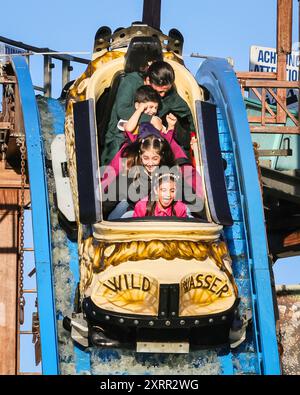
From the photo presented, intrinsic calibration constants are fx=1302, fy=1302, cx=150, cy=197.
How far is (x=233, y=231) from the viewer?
12055mm

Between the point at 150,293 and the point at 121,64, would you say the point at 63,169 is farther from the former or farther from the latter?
the point at 150,293

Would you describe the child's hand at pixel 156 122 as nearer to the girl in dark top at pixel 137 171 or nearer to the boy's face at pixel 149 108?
the boy's face at pixel 149 108

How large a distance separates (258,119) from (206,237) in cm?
516

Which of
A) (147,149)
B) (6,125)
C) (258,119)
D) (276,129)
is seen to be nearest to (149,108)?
(147,149)

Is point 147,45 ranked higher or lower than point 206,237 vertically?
higher

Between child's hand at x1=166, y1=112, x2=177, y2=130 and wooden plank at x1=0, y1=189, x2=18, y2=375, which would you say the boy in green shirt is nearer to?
child's hand at x1=166, y1=112, x2=177, y2=130

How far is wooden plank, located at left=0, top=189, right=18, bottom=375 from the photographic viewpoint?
14988mm

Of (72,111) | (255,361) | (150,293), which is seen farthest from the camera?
(72,111)

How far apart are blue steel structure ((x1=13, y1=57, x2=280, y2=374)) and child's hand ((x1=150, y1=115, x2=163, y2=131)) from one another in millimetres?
790

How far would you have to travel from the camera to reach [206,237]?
10688 millimetres

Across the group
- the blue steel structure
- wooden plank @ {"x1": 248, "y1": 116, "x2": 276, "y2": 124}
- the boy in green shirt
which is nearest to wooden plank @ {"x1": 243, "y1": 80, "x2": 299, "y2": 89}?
wooden plank @ {"x1": 248, "y1": 116, "x2": 276, "y2": 124}

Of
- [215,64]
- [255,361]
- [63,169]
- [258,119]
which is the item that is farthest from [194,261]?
[258,119]

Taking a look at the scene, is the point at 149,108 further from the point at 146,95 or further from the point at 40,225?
the point at 40,225

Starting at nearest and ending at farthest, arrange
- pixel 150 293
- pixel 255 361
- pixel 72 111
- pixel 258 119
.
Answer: pixel 150 293
pixel 255 361
pixel 72 111
pixel 258 119
